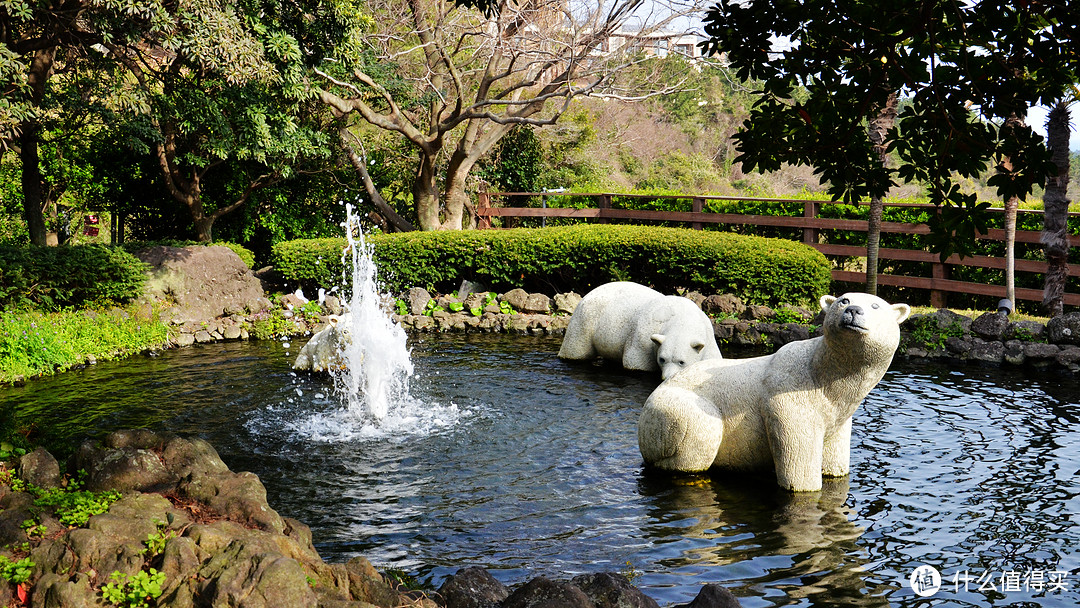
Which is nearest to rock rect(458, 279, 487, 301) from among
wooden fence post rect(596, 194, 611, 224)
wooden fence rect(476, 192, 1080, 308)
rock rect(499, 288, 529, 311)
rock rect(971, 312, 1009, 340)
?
rock rect(499, 288, 529, 311)

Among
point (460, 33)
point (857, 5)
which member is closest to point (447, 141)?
point (460, 33)

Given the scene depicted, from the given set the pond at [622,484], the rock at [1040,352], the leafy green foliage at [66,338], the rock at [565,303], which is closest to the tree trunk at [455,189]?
the rock at [565,303]

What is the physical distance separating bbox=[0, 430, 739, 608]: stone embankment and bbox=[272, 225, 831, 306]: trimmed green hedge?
1093 cm

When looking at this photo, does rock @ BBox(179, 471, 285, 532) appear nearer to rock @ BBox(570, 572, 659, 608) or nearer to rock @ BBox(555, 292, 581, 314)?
rock @ BBox(570, 572, 659, 608)

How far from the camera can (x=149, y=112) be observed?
12.5 meters

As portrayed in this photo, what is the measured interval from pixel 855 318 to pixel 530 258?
1028 cm

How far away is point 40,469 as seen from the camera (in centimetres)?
517

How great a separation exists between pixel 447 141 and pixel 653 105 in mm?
15639

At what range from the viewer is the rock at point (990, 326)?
1145cm

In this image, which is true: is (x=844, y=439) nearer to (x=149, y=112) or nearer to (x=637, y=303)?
(x=637, y=303)

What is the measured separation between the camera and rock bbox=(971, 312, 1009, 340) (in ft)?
37.6

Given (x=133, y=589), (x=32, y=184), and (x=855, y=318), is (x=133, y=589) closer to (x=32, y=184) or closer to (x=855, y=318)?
(x=855, y=318)

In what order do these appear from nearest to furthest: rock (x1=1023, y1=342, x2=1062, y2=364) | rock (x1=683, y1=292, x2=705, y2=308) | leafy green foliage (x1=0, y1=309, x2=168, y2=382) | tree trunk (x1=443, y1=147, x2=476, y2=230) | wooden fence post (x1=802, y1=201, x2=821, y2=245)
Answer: leafy green foliage (x1=0, y1=309, x2=168, y2=382), rock (x1=1023, y1=342, x2=1062, y2=364), rock (x1=683, y1=292, x2=705, y2=308), wooden fence post (x1=802, y1=201, x2=821, y2=245), tree trunk (x1=443, y1=147, x2=476, y2=230)

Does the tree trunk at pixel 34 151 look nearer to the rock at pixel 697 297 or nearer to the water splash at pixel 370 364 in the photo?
the water splash at pixel 370 364
